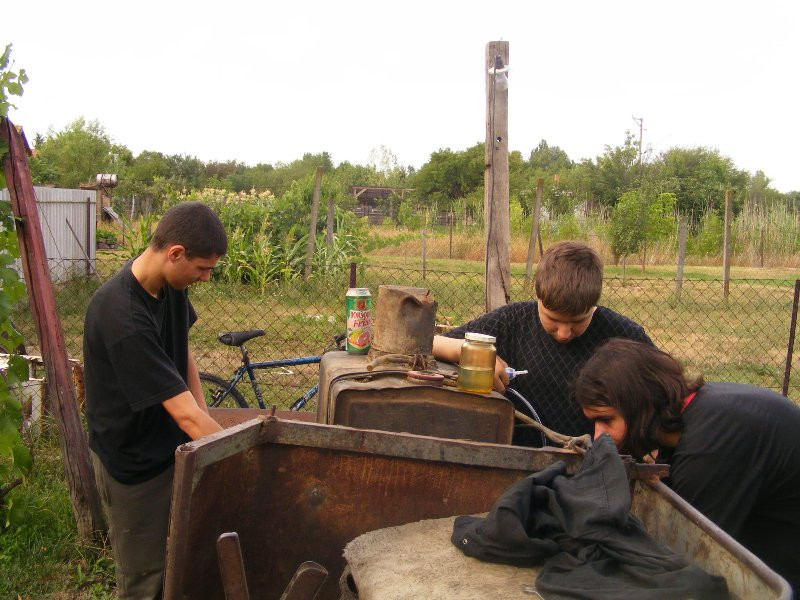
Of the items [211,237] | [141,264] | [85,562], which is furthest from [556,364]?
[85,562]

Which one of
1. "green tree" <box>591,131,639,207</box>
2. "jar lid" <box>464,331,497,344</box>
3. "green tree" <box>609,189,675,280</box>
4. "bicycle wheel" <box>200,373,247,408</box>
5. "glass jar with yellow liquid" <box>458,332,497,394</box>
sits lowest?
"bicycle wheel" <box>200,373,247,408</box>

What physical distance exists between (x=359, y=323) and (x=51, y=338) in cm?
188

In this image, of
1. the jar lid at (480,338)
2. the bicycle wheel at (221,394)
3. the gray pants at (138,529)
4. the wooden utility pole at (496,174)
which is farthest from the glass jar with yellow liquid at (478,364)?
the bicycle wheel at (221,394)

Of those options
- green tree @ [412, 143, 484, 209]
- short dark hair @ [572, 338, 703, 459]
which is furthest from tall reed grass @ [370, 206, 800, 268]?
short dark hair @ [572, 338, 703, 459]

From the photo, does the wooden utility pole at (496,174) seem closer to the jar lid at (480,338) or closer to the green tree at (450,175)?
the jar lid at (480,338)

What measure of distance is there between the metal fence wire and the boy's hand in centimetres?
323

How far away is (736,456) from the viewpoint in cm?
198

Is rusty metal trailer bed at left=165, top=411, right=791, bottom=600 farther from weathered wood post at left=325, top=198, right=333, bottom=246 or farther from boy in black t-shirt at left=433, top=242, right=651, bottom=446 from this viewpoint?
weathered wood post at left=325, top=198, right=333, bottom=246

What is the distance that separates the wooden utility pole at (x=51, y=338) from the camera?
3787mm

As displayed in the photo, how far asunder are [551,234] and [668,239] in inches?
128

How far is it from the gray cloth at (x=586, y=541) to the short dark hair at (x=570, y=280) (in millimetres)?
942

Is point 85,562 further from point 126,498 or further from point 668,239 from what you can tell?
point 668,239

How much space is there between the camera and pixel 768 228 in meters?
22.2

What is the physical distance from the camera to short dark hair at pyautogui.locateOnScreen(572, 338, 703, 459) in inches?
82.9
